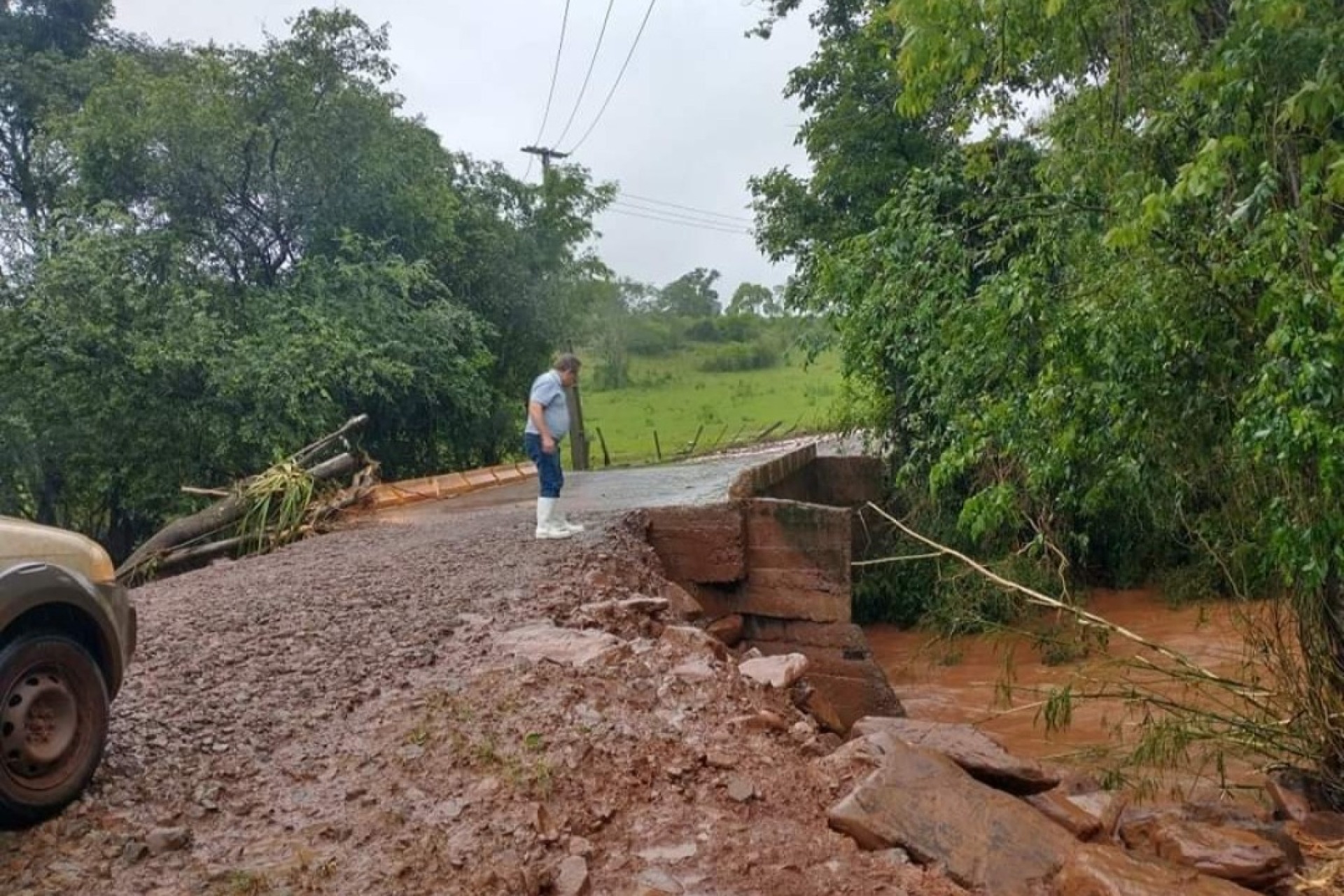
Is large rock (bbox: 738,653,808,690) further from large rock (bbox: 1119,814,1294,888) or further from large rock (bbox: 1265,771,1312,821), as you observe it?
large rock (bbox: 1265,771,1312,821)

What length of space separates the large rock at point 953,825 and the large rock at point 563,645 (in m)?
1.65

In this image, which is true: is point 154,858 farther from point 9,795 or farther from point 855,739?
point 855,739

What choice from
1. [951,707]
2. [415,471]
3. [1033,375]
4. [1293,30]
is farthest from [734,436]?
[1293,30]

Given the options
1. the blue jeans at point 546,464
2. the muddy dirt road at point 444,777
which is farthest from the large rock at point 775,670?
the blue jeans at point 546,464

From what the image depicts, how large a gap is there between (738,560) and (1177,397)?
426cm

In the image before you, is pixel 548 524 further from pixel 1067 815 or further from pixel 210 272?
pixel 210 272

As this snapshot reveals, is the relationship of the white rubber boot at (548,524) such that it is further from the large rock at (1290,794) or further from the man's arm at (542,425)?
the large rock at (1290,794)

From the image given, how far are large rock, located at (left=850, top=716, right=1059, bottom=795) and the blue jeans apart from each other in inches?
162

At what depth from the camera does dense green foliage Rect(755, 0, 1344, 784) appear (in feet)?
15.5

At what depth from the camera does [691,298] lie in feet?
182

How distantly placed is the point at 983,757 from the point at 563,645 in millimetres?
2168

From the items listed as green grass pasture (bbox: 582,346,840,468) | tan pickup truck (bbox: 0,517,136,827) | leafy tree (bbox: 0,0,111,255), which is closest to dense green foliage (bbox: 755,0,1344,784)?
tan pickup truck (bbox: 0,517,136,827)

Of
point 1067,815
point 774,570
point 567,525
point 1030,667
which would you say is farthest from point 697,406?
point 1067,815

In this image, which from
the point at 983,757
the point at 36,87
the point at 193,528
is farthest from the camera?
the point at 36,87
